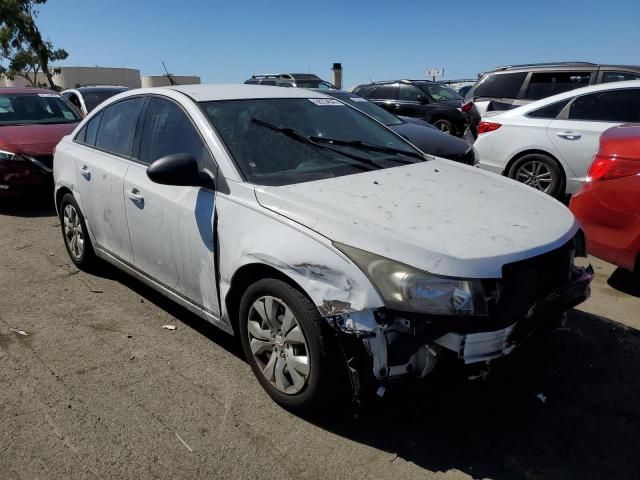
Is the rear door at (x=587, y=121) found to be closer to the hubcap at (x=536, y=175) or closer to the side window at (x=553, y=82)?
the hubcap at (x=536, y=175)

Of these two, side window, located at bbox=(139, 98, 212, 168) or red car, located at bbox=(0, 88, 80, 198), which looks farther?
red car, located at bbox=(0, 88, 80, 198)

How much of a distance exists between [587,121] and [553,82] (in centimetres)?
255

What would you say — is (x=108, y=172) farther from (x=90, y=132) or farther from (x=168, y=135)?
(x=90, y=132)

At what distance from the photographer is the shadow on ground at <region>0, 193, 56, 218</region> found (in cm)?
712

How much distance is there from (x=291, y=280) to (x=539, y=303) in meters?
1.19

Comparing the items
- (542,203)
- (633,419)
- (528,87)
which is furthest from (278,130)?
(528,87)

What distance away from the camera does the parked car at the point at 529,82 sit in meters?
8.30

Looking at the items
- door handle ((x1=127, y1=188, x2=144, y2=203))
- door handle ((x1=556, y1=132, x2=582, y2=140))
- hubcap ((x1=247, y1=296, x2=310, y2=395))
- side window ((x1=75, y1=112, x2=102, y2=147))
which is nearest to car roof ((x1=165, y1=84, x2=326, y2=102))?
door handle ((x1=127, y1=188, x2=144, y2=203))

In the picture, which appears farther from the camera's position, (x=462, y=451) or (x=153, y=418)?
(x=153, y=418)

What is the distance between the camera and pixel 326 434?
105 inches

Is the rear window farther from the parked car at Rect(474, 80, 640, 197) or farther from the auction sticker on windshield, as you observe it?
the auction sticker on windshield

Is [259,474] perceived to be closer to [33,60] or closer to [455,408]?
[455,408]

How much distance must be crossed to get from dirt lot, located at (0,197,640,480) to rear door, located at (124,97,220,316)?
495 mm

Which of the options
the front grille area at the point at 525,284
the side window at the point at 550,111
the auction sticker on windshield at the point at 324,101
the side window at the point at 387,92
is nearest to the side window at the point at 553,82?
the side window at the point at 550,111
